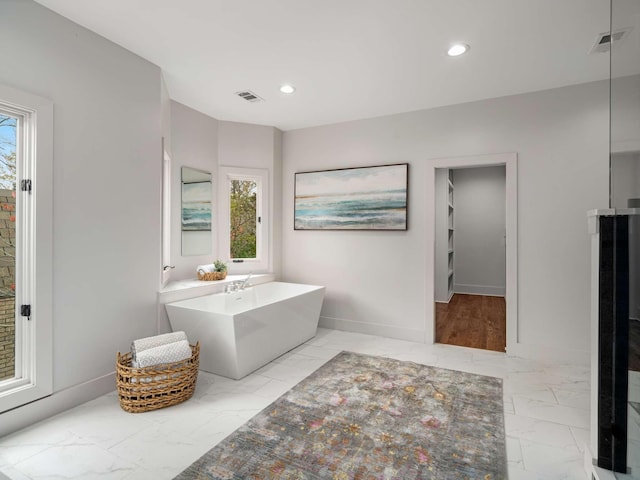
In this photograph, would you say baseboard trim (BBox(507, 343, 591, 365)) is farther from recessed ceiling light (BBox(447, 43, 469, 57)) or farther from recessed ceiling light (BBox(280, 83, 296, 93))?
recessed ceiling light (BBox(280, 83, 296, 93))

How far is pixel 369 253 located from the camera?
4250mm

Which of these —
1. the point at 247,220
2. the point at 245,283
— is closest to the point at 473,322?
the point at 245,283

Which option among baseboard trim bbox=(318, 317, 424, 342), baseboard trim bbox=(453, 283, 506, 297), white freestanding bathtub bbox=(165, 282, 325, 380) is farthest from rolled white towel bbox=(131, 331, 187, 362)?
baseboard trim bbox=(453, 283, 506, 297)

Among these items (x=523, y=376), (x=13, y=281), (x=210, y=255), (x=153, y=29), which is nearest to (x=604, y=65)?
(x=523, y=376)

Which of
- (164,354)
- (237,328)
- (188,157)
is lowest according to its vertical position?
(164,354)

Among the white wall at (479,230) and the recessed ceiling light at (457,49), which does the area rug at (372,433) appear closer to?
the recessed ceiling light at (457,49)

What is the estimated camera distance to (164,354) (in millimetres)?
2479

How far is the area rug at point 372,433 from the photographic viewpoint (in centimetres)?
181

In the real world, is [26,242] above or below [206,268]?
above

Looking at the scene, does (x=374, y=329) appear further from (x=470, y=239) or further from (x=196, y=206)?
(x=470, y=239)

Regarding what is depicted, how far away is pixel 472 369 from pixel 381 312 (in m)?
1.23

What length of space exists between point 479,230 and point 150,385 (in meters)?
6.30

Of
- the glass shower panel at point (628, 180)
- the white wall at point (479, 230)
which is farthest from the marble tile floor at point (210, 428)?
the white wall at point (479, 230)

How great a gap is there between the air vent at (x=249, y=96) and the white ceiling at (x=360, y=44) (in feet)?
0.23
